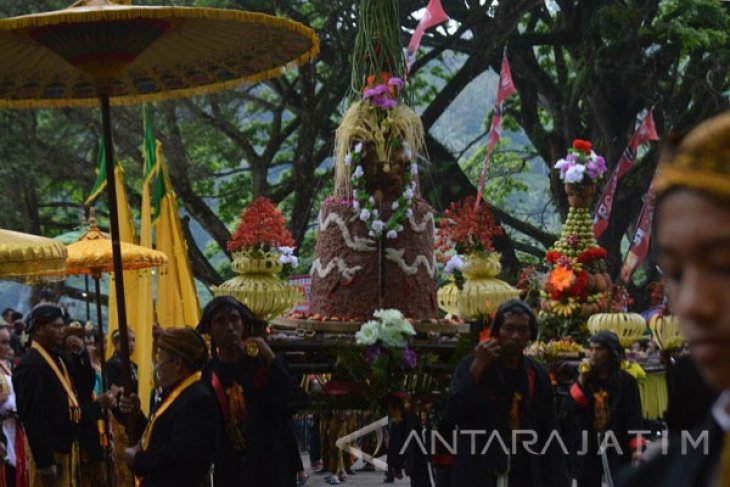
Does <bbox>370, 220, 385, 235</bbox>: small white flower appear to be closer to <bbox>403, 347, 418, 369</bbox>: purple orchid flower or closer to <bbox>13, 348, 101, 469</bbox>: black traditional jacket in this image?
<bbox>403, 347, 418, 369</bbox>: purple orchid flower

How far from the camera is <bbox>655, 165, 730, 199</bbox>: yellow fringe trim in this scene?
2.17 meters

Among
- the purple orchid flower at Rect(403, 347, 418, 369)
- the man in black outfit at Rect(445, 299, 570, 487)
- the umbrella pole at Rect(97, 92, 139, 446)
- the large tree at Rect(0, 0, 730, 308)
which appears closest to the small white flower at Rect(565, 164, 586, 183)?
the purple orchid flower at Rect(403, 347, 418, 369)

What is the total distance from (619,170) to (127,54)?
17.2 metres

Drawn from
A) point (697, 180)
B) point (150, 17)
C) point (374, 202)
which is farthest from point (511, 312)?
point (697, 180)

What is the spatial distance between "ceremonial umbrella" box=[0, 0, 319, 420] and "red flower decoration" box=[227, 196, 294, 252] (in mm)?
3800

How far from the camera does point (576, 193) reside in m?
14.0

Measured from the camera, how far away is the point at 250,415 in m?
9.23

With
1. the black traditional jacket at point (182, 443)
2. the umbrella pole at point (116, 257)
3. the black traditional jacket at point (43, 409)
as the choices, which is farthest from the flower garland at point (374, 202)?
the black traditional jacket at point (182, 443)

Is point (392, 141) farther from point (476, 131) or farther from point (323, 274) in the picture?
point (476, 131)

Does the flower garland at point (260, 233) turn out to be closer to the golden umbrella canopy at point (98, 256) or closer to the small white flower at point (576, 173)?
the golden umbrella canopy at point (98, 256)

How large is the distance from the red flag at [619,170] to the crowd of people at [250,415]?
9878mm

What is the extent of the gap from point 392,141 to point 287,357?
7.17 ft

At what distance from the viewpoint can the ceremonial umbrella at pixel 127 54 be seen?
7.80 meters

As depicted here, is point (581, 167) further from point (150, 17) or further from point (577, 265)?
point (150, 17)
